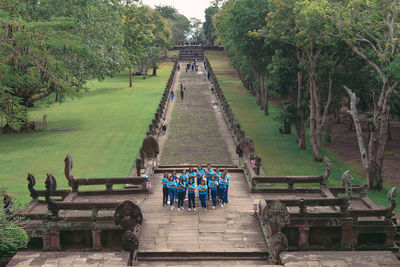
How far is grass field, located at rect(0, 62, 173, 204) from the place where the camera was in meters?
27.0

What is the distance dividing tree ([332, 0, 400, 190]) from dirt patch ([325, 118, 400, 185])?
9.67 feet

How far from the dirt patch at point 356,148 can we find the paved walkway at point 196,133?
8047 millimetres

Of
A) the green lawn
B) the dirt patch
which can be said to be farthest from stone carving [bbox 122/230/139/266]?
the dirt patch

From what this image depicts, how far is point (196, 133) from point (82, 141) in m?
8.43

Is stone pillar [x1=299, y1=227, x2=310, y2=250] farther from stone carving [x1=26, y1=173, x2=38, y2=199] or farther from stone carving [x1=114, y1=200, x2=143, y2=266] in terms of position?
stone carving [x1=26, y1=173, x2=38, y2=199]

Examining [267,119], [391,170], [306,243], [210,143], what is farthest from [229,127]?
[306,243]

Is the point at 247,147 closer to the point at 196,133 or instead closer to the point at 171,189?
the point at 171,189

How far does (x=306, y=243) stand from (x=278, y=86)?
743 inches

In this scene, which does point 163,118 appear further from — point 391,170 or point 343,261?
point 343,261

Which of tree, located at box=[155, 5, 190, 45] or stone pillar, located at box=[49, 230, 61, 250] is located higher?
tree, located at box=[155, 5, 190, 45]

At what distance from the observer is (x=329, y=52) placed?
1174 inches

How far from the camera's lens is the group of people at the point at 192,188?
17.9 meters

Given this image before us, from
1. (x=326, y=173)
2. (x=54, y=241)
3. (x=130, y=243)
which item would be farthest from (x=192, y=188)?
(x=326, y=173)

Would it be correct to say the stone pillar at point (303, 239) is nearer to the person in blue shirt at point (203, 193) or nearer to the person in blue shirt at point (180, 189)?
the person in blue shirt at point (203, 193)
